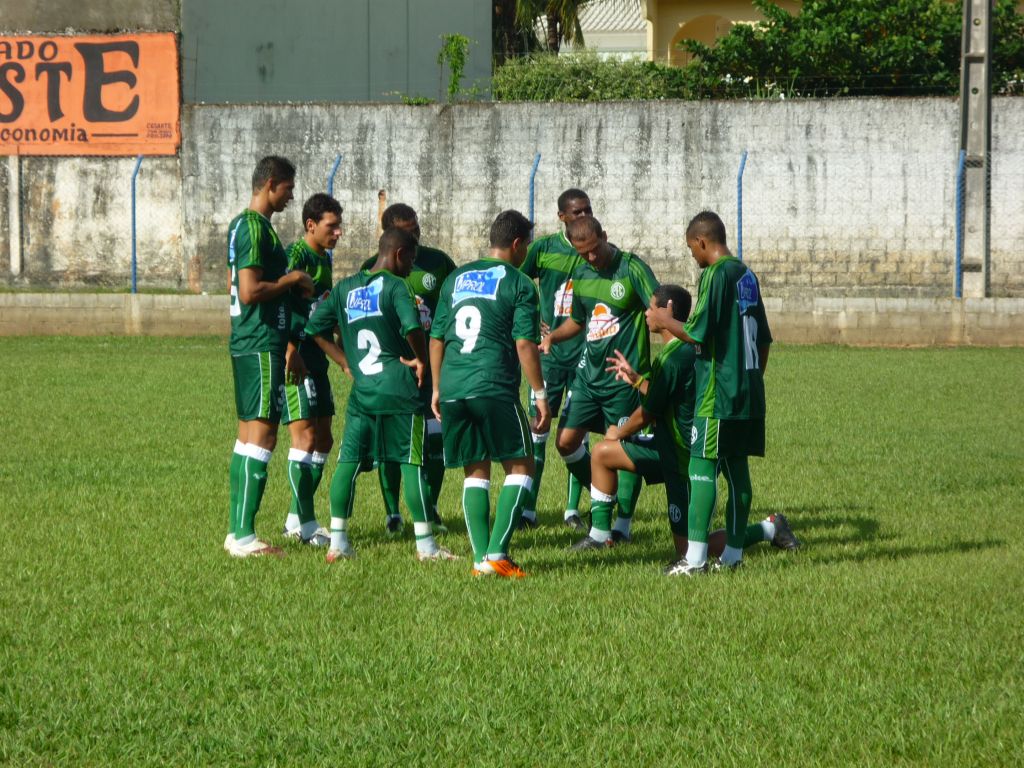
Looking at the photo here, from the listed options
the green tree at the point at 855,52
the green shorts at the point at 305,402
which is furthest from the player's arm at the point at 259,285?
the green tree at the point at 855,52

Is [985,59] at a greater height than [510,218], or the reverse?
[985,59]

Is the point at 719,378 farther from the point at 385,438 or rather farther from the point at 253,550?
the point at 253,550

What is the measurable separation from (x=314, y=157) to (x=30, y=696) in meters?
21.4

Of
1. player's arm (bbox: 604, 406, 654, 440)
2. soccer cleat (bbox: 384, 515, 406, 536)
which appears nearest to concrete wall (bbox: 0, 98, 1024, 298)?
soccer cleat (bbox: 384, 515, 406, 536)

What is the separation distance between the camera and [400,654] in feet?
18.7

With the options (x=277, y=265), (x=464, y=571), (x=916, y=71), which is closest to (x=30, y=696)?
(x=464, y=571)

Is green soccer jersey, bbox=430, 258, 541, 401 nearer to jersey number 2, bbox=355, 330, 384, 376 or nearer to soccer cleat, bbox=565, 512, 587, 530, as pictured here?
jersey number 2, bbox=355, 330, 384, 376

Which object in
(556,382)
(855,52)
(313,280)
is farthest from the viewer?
(855,52)

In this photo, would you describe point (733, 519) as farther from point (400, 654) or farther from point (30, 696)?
point (30, 696)

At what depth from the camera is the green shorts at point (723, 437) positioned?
23.8 ft

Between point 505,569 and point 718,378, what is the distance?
1472 millimetres

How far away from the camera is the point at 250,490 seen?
787cm

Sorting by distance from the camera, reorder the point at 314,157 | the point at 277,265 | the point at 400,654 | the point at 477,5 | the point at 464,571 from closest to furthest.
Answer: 1. the point at 400,654
2. the point at 464,571
3. the point at 277,265
4. the point at 314,157
5. the point at 477,5

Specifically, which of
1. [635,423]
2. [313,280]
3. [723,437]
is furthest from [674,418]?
[313,280]
